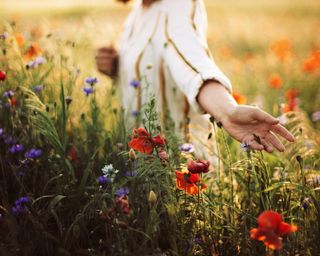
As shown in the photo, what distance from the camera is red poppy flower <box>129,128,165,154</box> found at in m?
1.39

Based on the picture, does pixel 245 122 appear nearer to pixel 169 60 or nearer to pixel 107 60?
pixel 169 60

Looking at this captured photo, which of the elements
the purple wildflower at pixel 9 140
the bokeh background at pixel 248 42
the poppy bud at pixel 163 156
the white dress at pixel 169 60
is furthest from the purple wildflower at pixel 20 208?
the bokeh background at pixel 248 42

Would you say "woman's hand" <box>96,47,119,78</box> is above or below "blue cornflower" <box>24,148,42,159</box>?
above

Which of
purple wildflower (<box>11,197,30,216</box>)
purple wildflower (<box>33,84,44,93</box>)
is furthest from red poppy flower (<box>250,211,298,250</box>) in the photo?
purple wildflower (<box>33,84,44,93</box>)

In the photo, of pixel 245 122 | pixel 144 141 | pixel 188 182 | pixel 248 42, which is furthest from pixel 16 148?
pixel 248 42

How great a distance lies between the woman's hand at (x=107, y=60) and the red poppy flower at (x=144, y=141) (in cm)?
93

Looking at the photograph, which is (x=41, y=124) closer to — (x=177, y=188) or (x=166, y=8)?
(x=177, y=188)

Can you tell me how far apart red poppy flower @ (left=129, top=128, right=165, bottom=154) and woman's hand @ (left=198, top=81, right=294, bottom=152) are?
8.9 inches

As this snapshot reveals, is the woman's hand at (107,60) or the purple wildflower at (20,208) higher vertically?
the woman's hand at (107,60)

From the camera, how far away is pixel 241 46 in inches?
280

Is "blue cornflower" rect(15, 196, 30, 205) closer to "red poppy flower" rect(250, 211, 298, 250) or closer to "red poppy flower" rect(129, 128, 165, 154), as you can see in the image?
"red poppy flower" rect(129, 128, 165, 154)

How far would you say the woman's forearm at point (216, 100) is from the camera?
1.47 meters

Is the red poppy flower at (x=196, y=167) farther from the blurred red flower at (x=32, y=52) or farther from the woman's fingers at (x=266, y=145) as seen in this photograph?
the blurred red flower at (x=32, y=52)

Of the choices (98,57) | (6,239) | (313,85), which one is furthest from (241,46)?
(6,239)
